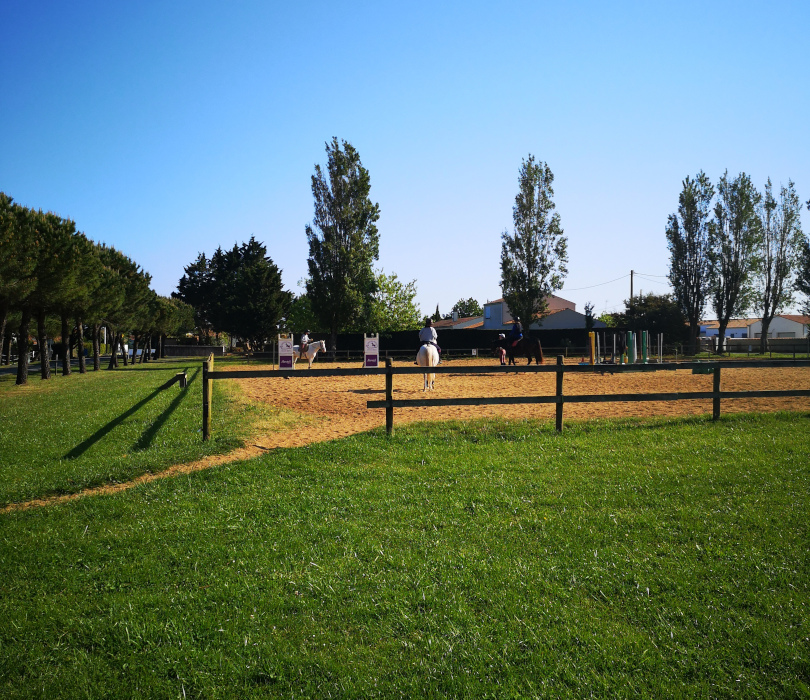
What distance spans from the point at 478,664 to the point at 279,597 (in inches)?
56.3

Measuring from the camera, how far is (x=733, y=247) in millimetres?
51844

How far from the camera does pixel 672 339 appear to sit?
2028 inches

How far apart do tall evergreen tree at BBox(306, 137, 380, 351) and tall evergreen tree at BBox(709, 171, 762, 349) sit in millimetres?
32137

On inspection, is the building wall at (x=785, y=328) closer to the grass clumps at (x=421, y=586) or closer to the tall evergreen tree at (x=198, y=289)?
the tall evergreen tree at (x=198, y=289)

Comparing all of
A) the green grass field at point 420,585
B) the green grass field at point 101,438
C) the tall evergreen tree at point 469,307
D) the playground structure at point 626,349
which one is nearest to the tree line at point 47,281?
the green grass field at point 101,438

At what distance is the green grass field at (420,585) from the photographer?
2.95 m

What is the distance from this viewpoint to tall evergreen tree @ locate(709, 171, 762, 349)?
5150 centimetres

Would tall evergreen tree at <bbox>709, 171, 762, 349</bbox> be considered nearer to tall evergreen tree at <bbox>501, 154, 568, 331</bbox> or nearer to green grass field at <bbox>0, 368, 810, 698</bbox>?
tall evergreen tree at <bbox>501, 154, 568, 331</bbox>

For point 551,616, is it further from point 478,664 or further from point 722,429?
point 722,429

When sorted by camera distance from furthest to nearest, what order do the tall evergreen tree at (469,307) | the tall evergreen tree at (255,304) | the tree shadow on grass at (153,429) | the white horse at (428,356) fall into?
the tall evergreen tree at (469,307) → the tall evergreen tree at (255,304) → the white horse at (428,356) → the tree shadow on grass at (153,429)

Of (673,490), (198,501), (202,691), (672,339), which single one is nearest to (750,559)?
(673,490)

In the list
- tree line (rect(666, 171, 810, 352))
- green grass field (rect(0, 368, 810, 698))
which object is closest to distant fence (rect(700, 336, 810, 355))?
tree line (rect(666, 171, 810, 352))

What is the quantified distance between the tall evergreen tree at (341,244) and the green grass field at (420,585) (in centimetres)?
3834

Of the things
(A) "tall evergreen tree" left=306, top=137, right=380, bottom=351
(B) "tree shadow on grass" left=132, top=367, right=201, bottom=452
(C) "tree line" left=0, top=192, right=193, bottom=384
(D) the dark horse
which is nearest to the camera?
(B) "tree shadow on grass" left=132, top=367, right=201, bottom=452
